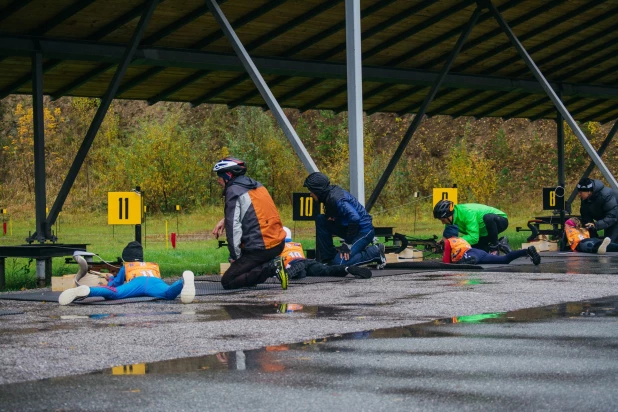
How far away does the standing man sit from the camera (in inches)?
569

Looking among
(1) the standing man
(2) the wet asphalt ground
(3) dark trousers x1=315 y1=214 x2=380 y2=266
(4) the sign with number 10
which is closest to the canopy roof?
(4) the sign with number 10

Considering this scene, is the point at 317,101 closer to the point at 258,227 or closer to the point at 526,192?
the point at 258,227

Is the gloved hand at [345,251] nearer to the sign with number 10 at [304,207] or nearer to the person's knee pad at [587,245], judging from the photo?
the sign with number 10 at [304,207]

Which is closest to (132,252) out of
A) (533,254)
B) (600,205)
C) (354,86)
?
(354,86)

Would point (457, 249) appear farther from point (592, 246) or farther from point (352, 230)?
point (592, 246)

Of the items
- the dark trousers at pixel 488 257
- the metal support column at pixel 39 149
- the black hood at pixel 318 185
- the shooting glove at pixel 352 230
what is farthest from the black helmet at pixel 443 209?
the metal support column at pixel 39 149

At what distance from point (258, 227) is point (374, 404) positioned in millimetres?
8497

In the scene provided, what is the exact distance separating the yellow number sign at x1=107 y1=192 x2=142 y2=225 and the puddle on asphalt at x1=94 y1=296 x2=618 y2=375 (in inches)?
299

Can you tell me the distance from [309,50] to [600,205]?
262 inches

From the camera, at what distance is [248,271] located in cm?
1454

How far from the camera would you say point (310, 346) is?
855 centimetres

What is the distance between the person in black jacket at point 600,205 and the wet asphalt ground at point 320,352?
30.9ft

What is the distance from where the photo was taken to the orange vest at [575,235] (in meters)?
23.3

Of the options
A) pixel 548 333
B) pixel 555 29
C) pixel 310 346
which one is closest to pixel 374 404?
pixel 310 346
